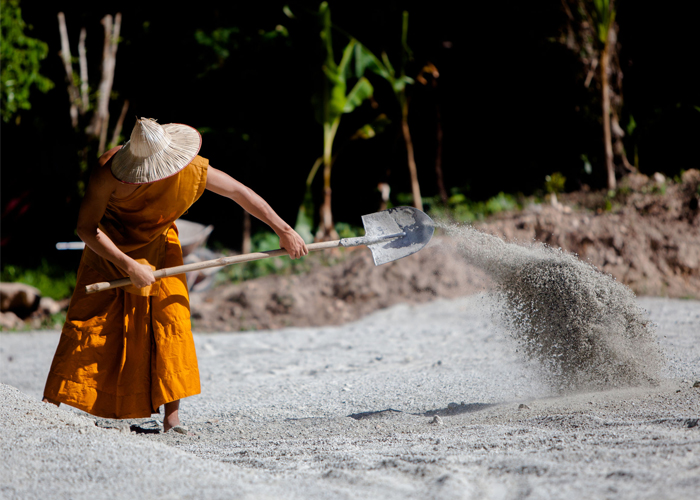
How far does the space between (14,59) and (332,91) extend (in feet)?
12.4

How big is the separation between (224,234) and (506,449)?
7.44 meters

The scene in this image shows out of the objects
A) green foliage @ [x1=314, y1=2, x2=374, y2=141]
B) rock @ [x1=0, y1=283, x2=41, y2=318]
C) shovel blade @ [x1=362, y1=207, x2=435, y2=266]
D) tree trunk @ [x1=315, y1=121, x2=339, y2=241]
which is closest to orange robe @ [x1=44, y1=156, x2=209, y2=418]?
shovel blade @ [x1=362, y1=207, x2=435, y2=266]

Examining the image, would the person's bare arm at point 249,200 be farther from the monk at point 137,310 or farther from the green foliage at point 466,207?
the green foliage at point 466,207

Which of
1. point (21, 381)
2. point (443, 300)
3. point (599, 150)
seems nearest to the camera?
point (21, 381)

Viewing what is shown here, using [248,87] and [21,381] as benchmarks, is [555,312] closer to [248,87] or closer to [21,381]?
[21,381]

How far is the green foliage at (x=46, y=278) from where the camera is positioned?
25.7 ft

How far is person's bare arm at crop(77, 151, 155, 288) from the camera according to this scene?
2.62m

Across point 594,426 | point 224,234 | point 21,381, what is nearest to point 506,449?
point 594,426

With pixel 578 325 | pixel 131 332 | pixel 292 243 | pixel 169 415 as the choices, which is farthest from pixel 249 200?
pixel 578 325

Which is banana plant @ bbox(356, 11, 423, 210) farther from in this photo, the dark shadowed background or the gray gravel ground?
the gray gravel ground

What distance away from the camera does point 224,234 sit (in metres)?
9.23

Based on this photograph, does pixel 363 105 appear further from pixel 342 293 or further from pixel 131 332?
pixel 131 332

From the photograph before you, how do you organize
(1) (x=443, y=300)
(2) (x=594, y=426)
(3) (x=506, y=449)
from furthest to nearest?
(1) (x=443, y=300) → (2) (x=594, y=426) → (3) (x=506, y=449)

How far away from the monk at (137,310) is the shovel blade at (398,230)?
1.86 feet
